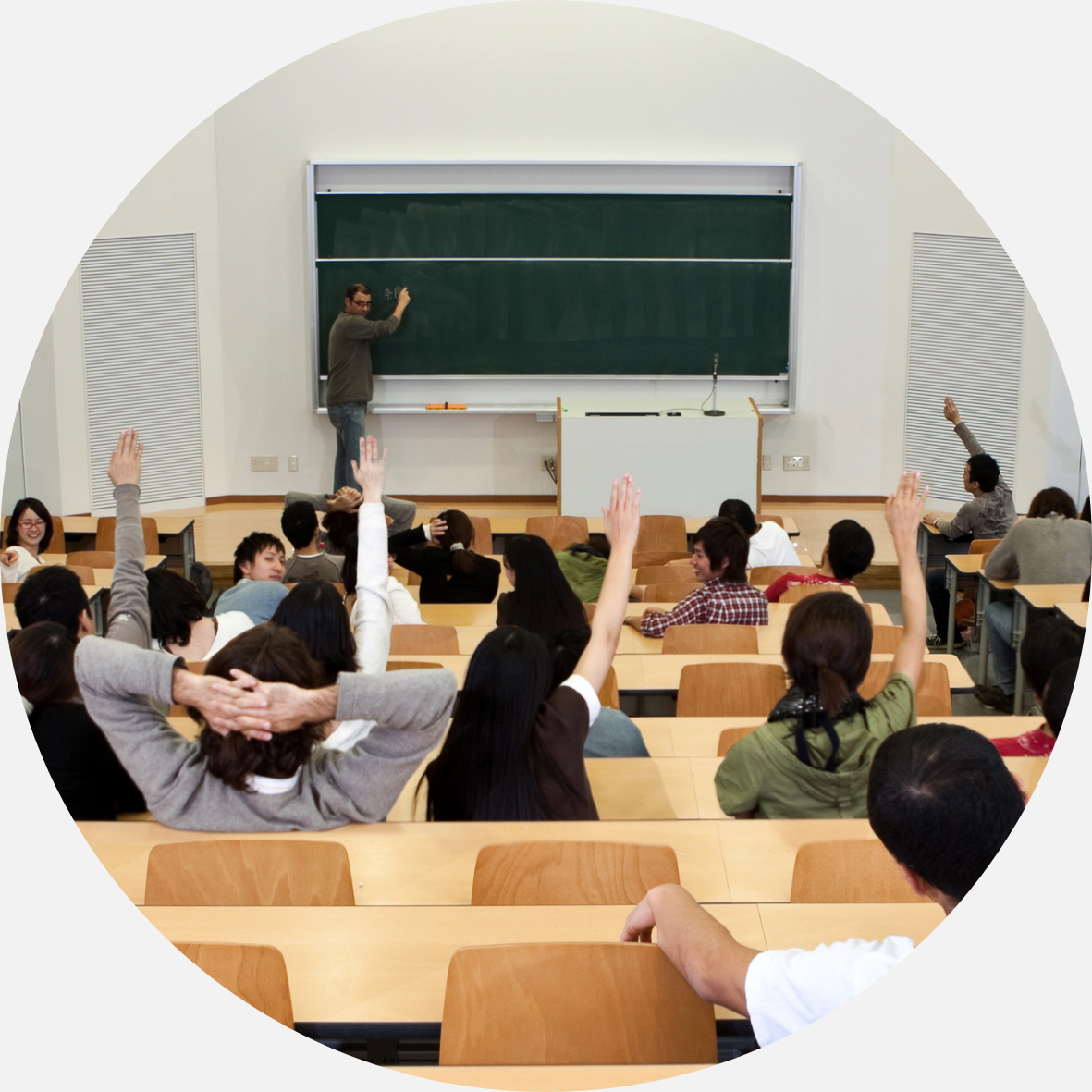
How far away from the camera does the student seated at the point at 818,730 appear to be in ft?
9.46

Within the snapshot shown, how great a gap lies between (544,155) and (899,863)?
733 centimetres

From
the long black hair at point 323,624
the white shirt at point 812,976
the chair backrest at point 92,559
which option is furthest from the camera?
the chair backrest at point 92,559

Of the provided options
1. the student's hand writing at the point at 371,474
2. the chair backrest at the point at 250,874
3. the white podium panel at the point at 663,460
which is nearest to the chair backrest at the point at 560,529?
the white podium panel at the point at 663,460

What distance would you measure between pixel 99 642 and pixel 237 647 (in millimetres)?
285

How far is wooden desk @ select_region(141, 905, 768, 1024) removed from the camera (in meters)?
2.20

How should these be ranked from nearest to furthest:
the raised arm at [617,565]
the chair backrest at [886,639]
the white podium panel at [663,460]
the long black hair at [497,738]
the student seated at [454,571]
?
the long black hair at [497,738] < the raised arm at [617,565] < the chair backrest at [886,639] < the student seated at [454,571] < the white podium panel at [663,460]

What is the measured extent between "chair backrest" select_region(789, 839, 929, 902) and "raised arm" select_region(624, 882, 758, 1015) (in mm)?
403

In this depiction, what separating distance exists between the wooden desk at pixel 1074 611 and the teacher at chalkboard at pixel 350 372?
5.10 m

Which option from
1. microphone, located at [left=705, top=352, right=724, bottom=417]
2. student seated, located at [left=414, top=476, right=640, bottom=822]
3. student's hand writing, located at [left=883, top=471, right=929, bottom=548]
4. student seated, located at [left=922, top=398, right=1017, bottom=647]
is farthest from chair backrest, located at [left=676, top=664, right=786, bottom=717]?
microphone, located at [left=705, top=352, right=724, bottom=417]

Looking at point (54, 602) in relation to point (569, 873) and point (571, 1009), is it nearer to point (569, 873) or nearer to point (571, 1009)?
point (569, 873)

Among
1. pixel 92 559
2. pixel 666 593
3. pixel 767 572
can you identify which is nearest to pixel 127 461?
pixel 92 559

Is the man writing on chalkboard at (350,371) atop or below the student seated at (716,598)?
atop

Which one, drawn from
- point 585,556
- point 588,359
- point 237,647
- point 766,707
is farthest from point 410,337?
point 237,647

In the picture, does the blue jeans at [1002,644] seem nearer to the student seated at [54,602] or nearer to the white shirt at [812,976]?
the white shirt at [812,976]
